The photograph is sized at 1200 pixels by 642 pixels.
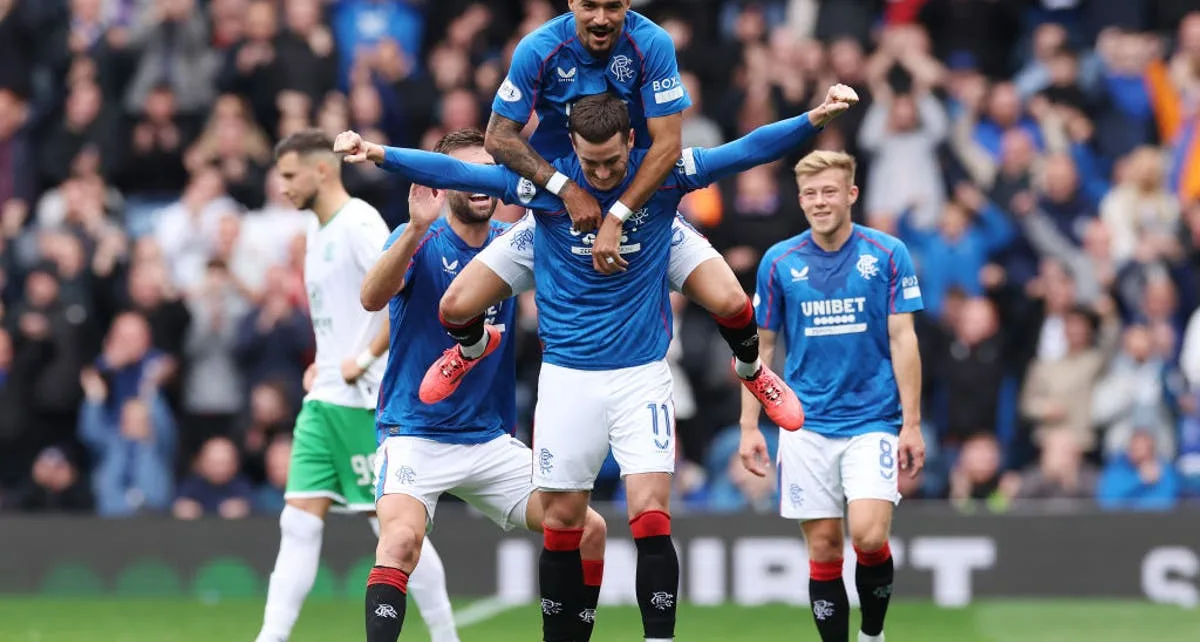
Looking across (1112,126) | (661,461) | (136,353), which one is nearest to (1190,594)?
(1112,126)

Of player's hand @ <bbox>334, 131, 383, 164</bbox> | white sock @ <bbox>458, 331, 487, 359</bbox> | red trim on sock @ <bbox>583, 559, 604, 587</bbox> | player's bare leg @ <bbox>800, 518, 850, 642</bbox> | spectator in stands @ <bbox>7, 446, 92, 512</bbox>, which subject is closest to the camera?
player's hand @ <bbox>334, 131, 383, 164</bbox>

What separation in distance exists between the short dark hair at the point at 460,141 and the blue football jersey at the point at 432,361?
Result: 36cm

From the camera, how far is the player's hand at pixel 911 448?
32.4 ft

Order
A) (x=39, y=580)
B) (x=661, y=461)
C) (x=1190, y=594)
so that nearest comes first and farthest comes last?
(x=661, y=461)
(x=1190, y=594)
(x=39, y=580)

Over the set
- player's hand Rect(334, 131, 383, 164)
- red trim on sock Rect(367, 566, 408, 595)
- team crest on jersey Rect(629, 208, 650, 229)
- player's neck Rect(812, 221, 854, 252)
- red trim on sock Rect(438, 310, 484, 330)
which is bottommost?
red trim on sock Rect(367, 566, 408, 595)

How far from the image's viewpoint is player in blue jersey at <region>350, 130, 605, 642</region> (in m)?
9.00

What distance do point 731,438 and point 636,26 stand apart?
704cm

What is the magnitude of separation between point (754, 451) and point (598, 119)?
225 centimetres

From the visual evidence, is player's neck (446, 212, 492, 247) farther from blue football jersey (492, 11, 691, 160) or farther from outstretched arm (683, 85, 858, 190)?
outstretched arm (683, 85, 858, 190)

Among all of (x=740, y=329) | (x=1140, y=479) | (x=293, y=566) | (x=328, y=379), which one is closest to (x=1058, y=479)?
(x=1140, y=479)

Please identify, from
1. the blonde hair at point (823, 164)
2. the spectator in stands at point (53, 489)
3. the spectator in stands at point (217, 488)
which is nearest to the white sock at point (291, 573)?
the blonde hair at point (823, 164)

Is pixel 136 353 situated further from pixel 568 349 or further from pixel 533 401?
pixel 568 349

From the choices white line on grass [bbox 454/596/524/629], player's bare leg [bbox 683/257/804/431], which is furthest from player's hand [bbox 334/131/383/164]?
white line on grass [bbox 454/596/524/629]

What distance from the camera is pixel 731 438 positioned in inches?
605
